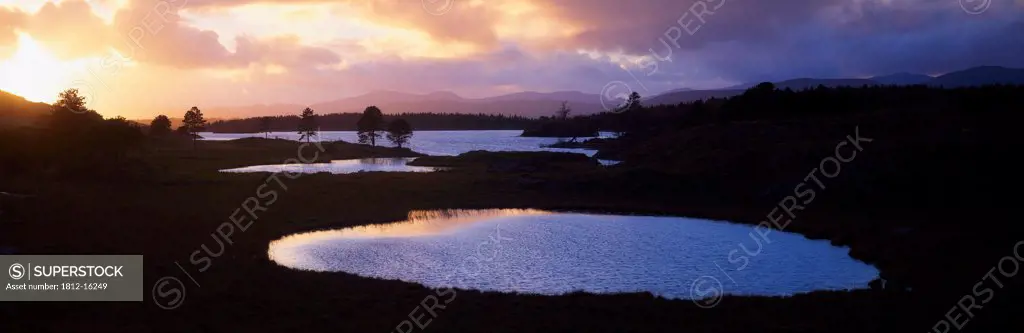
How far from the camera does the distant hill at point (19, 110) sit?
8331 centimetres

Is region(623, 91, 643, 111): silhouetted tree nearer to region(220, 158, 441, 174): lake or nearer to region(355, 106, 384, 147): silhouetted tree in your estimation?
region(355, 106, 384, 147): silhouetted tree

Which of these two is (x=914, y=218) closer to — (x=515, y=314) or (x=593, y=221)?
(x=593, y=221)

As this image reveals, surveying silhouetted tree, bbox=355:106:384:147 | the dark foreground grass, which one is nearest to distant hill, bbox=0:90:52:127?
silhouetted tree, bbox=355:106:384:147

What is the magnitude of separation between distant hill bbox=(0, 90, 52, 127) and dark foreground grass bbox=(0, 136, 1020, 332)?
53.0 meters

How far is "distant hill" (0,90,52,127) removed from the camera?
8331cm

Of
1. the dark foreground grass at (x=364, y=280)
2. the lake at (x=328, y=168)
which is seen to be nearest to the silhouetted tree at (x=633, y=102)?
the lake at (x=328, y=168)

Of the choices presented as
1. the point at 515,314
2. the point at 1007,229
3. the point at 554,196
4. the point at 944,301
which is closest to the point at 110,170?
the point at 554,196

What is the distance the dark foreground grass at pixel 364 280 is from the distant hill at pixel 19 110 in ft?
174

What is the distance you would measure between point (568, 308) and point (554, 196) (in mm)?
27978

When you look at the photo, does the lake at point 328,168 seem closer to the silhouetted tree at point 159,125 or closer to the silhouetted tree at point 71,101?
the silhouetted tree at point 71,101

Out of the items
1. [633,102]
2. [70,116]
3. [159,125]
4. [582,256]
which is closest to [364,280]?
[582,256]

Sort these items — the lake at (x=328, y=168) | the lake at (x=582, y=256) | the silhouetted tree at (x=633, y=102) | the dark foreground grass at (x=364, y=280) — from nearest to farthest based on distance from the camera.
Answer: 1. the dark foreground grass at (x=364, y=280)
2. the lake at (x=582, y=256)
3. the lake at (x=328, y=168)
4. the silhouetted tree at (x=633, y=102)

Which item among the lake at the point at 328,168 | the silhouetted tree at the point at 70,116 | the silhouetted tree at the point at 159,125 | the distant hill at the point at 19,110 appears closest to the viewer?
the silhouetted tree at the point at 70,116

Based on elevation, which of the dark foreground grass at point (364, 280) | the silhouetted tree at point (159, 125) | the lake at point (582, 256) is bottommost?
the lake at point (582, 256)
